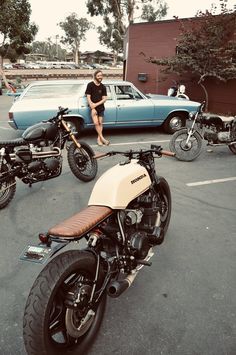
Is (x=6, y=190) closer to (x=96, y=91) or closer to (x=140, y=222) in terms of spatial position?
(x=140, y=222)

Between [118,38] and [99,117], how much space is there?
144 feet

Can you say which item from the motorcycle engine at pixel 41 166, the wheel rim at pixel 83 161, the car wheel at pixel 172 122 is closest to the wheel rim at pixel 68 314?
the motorcycle engine at pixel 41 166

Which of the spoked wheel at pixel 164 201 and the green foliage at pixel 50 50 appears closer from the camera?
the spoked wheel at pixel 164 201

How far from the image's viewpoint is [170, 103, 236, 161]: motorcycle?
6.99 m

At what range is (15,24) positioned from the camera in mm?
20828

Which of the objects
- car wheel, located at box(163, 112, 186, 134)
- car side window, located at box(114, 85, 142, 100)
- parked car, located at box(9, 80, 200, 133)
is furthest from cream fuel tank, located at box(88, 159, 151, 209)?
car wheel, located at box(163, 112, 186, 134)

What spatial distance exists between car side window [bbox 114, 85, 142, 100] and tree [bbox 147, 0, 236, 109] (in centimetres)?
469

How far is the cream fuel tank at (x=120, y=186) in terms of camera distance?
2.55 m

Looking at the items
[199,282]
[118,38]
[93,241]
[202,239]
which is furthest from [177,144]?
[118,38]

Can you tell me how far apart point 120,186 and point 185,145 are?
4705mm

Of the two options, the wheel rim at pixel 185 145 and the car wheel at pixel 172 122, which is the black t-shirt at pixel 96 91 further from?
the car wheel at pixel 172 122

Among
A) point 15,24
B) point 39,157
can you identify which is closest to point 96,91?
point 39,157

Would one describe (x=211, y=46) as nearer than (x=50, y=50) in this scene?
Yes

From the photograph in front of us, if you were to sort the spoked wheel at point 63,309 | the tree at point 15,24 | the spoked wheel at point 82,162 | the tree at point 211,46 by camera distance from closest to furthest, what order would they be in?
the spoked wheel at point 63,309 < the spoked wheel at point 82,162 < the tree at point 211,46 < the tree at point 15,24
